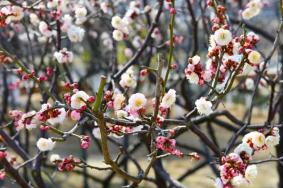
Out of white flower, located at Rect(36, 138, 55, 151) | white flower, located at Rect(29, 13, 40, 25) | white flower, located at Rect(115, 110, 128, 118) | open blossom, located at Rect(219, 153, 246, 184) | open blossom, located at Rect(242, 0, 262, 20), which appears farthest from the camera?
white flower, located at Rect(29, 13, 40, 25)

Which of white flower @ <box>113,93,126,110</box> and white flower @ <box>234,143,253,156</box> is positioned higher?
white flower @ <box>113,93,126,110</box>

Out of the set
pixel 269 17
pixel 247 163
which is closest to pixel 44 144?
pixel 247 163

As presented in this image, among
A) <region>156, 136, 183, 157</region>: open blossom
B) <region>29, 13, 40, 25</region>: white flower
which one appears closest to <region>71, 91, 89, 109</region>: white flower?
<region>156, 136, 183, 157</region>: open blossom

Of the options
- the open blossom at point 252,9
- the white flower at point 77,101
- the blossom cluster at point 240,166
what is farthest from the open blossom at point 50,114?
the open blossom at point 252,9

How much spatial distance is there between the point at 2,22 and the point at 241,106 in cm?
1141

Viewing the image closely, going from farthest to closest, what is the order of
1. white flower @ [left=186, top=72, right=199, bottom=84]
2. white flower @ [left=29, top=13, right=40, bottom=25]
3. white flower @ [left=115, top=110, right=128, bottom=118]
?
white flower @ [left=29, top=13, right=40, bottom=25] → white flower @ [left=115, top=110, right=128, bottom=118] → white flower @ [left=186, top=72, right=199, bottom=84]

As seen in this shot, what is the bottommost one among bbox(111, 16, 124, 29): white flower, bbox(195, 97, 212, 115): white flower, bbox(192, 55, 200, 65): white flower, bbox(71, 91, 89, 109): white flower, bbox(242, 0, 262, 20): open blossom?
bbox(195, 97, 212, 115): white flower

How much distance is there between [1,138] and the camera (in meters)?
2.97

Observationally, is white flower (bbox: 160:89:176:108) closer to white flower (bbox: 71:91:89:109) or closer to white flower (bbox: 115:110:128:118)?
white flower (bbox: 115:110:128:118)

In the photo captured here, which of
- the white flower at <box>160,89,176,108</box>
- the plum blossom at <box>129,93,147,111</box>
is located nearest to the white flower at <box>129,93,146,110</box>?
the plum blossom at <box>129,93,147,111</box>

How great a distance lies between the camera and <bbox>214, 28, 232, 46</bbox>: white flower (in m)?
1.93

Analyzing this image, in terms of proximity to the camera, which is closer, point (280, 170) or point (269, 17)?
point (280, 170)

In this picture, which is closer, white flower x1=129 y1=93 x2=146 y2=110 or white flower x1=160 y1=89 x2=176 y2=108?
white flower x1=129 y1=93 x2=146 y2=110

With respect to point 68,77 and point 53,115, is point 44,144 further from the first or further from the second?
point 68,77
